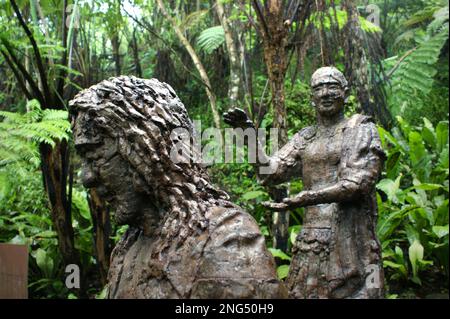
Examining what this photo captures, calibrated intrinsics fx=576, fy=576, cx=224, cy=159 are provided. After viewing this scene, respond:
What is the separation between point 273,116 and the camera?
5195 millimetres

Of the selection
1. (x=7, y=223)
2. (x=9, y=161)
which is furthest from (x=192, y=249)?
(x=7, y=223)

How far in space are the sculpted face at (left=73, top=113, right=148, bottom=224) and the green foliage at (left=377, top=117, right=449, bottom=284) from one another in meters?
3.52

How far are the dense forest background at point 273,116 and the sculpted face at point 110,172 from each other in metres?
2.88

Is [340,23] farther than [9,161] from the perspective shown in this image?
Yes

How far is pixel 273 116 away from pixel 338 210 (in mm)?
1985

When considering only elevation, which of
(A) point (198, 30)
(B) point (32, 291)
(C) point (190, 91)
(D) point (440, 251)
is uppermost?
(A) point (198, 30)

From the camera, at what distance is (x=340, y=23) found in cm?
598

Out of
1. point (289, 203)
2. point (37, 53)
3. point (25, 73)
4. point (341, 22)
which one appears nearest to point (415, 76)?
point (341, 22)

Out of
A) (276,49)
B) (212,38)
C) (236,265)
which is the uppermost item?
(212,38)

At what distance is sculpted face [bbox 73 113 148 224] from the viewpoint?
2.16 metres

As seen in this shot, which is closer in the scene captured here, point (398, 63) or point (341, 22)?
point (341, 22)

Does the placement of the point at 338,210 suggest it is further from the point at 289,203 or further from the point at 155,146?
the point at 155,146

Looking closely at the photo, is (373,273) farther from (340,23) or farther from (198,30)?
(198,30)

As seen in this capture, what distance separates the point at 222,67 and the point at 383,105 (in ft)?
9.70
